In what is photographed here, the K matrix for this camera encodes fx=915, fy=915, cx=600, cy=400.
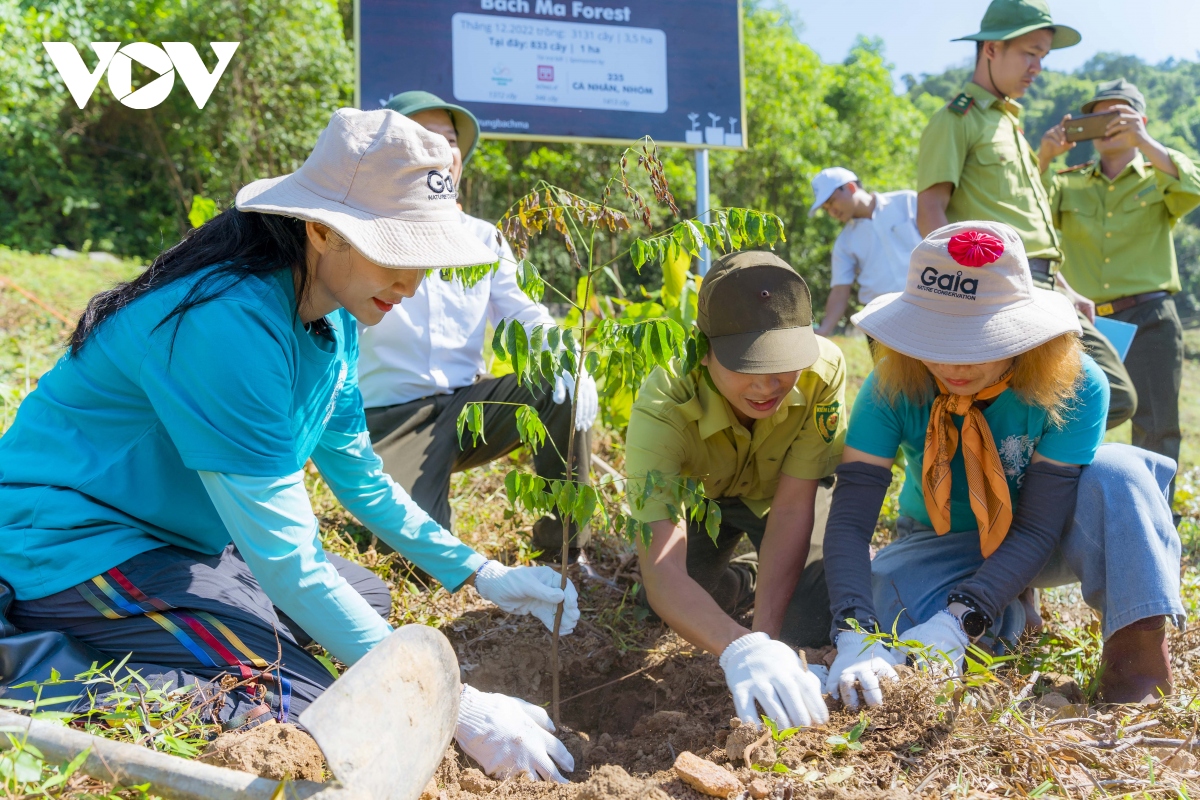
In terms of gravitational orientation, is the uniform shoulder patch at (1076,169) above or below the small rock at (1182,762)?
above

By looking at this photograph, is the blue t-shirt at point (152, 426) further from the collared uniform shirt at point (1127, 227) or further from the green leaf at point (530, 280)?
the collared uniform shirt at point (1127, 227)

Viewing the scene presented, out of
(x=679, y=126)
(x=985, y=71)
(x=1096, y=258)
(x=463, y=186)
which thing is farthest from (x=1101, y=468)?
(x=463, y=186)

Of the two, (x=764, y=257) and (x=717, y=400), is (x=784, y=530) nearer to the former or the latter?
(x=717, y=400)

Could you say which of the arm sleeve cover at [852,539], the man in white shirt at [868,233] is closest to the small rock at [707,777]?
the arm sleeve cover at [852,539]

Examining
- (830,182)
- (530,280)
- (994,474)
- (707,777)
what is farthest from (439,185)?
(830,182)

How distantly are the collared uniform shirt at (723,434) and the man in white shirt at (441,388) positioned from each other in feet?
2.27

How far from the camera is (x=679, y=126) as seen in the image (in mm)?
4770

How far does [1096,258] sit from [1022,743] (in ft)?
10.3

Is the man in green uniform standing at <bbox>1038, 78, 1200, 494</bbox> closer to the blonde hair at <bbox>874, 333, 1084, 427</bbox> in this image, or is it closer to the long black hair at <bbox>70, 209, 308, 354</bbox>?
the blonde hair at <bbox>874, 333, 1084, 427</bbox>

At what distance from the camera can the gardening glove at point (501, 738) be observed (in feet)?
6.06

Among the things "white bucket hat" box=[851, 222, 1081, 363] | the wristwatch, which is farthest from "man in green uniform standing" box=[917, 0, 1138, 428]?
the wristwatch

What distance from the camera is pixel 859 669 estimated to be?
1.94 metres

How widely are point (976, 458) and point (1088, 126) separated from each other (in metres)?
2.56

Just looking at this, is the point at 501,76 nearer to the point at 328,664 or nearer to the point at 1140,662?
the point at 328,664
